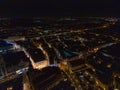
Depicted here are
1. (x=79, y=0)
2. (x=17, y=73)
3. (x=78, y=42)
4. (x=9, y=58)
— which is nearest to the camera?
(x=17, y=73)

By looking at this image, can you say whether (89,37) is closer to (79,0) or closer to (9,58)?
(9,58)

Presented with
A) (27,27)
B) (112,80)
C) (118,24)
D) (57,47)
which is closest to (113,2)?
(118,24)

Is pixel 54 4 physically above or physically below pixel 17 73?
above

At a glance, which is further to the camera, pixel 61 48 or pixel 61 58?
pixel 61 48

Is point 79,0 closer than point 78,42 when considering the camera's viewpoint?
No

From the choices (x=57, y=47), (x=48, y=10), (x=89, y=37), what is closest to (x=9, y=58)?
(x=57, y=47)

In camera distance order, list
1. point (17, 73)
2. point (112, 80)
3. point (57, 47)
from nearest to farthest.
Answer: point (112, 80)
point (17, 73)
point (57, 47)

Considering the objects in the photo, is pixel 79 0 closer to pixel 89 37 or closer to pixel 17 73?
pixel 89 37
